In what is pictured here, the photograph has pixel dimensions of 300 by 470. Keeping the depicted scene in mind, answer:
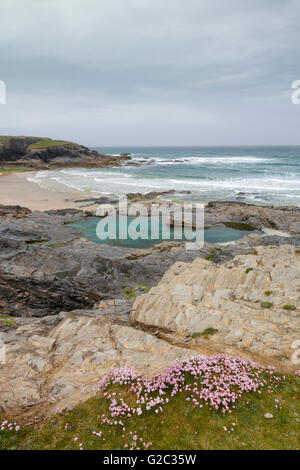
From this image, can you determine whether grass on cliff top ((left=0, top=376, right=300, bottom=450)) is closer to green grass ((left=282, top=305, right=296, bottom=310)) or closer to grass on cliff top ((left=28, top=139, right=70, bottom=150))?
green grass ((left=282, top=305, right=296, bottom=310))

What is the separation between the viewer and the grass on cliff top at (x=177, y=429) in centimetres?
635

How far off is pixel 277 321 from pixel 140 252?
17438 mm

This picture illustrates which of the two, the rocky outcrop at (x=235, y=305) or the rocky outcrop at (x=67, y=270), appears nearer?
the rocky outcrop at (x=235, y=305)

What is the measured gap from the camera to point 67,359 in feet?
31.3

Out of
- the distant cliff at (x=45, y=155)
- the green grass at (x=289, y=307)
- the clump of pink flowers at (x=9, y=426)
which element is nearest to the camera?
the clump of pink flowers at (x=9, y=426)

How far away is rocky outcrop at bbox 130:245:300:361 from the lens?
34.3 feet

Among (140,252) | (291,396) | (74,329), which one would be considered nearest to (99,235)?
(140,252)

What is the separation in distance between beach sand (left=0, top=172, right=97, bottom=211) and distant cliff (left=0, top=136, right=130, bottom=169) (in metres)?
56.3

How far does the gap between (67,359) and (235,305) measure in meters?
8.10

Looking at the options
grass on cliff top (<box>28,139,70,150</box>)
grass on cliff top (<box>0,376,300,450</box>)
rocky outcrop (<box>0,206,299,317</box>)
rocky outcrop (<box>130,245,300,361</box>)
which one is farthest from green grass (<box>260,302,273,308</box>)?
grass on cliff top (<box>28,139,70,150</box>)

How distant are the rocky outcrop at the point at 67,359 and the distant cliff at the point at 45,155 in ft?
397

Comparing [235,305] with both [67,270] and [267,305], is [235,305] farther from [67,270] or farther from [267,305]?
[67,270]

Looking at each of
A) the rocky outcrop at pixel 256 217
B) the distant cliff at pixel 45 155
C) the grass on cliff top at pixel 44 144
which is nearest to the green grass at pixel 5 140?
the distant cliff at pixel 45 155

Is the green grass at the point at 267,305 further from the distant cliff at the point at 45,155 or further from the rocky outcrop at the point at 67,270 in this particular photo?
the distant cliff at the point at 45,155
